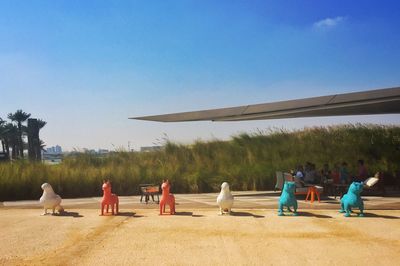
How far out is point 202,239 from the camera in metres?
8.11

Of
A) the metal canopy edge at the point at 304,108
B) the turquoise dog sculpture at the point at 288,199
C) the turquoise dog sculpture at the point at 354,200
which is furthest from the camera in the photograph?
the metal canopy edge at the point at 304,108

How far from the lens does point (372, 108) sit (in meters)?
16.0

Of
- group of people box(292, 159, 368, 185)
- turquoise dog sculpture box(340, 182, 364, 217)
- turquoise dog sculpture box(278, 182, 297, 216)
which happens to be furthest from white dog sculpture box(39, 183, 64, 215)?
turquoise dog sculpture box(340, 182, 364, 217)

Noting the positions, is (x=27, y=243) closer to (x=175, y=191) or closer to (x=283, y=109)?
(x=175, y=191)

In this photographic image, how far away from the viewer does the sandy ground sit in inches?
271

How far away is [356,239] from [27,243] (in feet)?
18.6

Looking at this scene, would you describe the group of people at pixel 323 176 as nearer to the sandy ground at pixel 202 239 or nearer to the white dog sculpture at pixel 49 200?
the sandy ground at pixel 202 239

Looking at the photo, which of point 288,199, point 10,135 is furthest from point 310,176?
point 10,135

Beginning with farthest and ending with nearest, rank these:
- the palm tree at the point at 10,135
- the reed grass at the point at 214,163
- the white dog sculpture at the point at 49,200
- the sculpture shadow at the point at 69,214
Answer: the palm tree at the point at 10,135 → the reed grass at the point at 214,163 → the white dog sculpture at the point at 49,200 → the sculpture shadow at the point at 69,214

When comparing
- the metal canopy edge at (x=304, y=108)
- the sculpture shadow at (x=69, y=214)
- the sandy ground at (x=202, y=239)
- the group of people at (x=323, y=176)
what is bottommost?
the sandy ground at (x=202, y=239)

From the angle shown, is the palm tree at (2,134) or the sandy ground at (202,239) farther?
the palm tree at (2,134)

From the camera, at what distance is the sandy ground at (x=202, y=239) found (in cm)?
687

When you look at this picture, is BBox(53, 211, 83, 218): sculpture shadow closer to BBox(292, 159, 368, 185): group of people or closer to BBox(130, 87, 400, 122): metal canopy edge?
BBox(292, 159, 368, 185): group of people

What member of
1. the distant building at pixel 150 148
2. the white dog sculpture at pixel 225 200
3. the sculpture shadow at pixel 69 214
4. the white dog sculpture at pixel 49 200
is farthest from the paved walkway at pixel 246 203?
the distant building at pixel 150 148
